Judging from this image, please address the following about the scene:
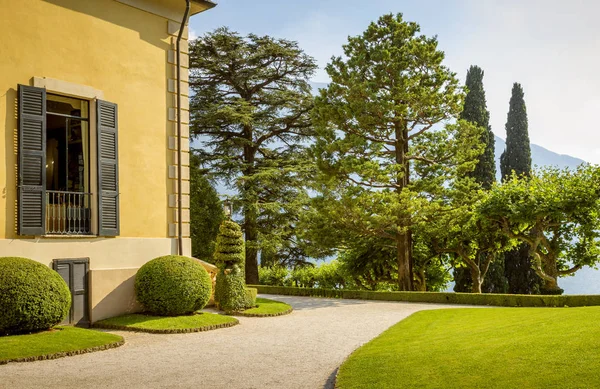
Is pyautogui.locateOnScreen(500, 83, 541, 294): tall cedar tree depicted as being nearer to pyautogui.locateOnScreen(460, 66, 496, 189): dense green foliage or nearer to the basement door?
pyautogui.locateOnScreen(460, 66, 496, 189): dense green foliage

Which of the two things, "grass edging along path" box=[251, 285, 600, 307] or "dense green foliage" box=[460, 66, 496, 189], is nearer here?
"grass edging along path" box=[251, 285, 600, 307]

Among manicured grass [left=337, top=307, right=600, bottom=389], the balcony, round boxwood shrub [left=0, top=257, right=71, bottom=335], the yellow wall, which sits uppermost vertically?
the yellow wall

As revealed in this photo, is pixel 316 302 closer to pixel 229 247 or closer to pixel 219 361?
pixel 229 247

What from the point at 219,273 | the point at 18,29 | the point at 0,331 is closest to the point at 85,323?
the point at 0,331

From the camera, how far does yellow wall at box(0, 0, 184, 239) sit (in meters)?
12.0

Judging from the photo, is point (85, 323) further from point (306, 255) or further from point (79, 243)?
point (306, 255)

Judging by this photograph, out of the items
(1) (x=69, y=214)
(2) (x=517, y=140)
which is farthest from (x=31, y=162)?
(2) (x=517, y=140)

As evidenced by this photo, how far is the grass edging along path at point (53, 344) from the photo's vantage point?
927 centimetres

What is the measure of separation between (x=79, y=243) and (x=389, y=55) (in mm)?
13865

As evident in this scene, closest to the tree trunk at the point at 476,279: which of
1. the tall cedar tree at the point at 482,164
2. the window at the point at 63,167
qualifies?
the tall cedar tree at the point at 482,164

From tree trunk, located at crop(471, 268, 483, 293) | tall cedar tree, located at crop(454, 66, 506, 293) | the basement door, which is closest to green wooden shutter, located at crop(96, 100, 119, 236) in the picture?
the basement door

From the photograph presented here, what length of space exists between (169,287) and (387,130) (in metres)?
13.1

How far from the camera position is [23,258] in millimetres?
11297

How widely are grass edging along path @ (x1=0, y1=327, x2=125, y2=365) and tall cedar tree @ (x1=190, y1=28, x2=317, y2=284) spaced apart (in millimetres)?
18069
